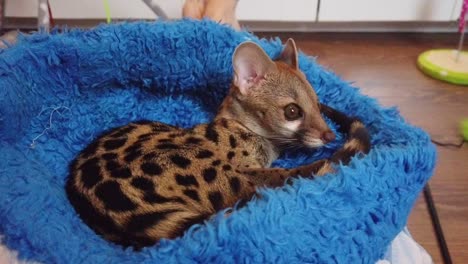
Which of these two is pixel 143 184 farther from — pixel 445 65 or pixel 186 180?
pixel 445 65

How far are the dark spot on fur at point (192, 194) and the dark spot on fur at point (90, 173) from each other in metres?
0.20

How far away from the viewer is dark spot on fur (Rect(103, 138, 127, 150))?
130 cm

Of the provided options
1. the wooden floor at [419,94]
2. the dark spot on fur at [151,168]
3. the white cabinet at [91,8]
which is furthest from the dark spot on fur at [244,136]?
the white cabinet at [91,8]

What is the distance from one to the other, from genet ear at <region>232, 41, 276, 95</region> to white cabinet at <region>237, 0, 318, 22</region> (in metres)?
1.33

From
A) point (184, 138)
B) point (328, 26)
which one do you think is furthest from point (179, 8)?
point (184, 138)

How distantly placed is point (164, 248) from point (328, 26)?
2329mm

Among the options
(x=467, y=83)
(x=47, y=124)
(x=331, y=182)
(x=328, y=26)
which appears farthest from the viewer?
(x=328, y=26)

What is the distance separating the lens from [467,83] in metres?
2.41

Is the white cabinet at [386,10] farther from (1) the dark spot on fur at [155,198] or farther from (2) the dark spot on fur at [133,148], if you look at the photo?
(1) the dark spot on fur at [155,198]

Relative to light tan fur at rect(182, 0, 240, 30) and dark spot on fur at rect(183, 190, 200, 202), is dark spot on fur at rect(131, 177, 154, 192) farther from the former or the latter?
light tan fur at rect(182, 0, 240, 30)

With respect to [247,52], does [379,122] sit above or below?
below

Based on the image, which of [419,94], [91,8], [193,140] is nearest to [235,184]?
[193,140]

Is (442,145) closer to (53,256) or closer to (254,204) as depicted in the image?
(254,204)

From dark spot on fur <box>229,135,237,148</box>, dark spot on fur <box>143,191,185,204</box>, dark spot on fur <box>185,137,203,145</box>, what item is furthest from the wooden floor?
dark spot on fur <box>143,191,185,204</box>
